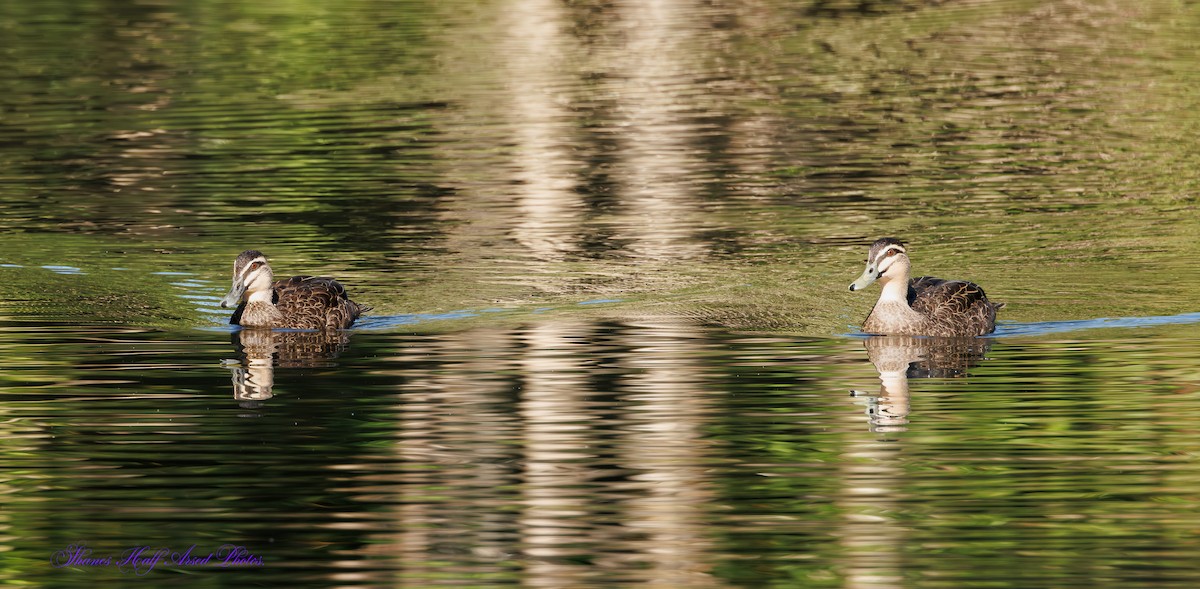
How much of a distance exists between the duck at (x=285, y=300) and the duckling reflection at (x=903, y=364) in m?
4.91

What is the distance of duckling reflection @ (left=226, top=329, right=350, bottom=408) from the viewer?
58.4 feet

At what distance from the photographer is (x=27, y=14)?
64000 mm

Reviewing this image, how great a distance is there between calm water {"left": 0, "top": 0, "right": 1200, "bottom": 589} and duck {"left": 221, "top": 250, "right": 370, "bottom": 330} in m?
0.32

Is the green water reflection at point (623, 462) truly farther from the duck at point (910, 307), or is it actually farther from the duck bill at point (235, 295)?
the duck bill at point (235, 295)

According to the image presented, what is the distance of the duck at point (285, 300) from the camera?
21.0m

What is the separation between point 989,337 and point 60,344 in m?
8.31

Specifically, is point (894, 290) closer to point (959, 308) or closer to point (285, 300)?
point (959, 308)

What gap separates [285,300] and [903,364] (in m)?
6.02

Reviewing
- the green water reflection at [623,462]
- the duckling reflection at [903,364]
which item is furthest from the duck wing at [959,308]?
the green water reflection at [623,462]

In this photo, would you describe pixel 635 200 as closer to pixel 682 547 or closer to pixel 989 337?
pixel 989 337

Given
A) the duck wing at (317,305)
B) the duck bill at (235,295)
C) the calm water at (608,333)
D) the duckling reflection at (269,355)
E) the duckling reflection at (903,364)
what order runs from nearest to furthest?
the calm water at (608,333)
the duckling reflection at (903,364)
the duckling reflection at (269,355)
the duck wing at (317,305)
the duck bill at (235,295)

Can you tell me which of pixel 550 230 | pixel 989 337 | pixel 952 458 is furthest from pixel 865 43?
pixel 952 458

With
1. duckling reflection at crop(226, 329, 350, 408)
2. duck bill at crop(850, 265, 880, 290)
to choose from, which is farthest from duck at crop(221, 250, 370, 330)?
duck bill at crop(850, 265, 880, 290)

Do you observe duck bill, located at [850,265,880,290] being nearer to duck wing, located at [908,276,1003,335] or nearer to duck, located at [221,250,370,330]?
duck wing, located at [908,276,1003,335]
